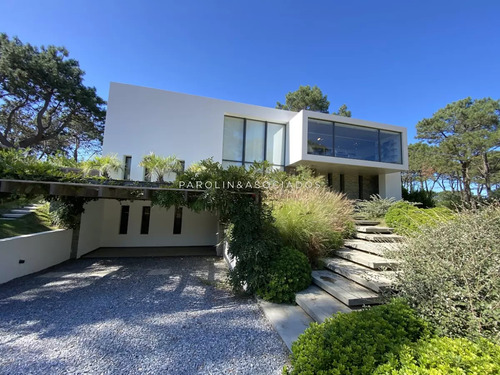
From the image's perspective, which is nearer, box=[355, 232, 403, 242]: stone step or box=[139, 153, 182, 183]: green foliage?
box=[355, 232, 403, 242]: stone step

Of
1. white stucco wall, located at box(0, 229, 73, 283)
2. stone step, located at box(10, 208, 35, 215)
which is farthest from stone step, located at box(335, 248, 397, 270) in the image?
stone step, located at box(10, 208, 35, 215)

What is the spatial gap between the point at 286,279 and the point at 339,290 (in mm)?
872

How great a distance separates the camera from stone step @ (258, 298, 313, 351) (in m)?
2.70

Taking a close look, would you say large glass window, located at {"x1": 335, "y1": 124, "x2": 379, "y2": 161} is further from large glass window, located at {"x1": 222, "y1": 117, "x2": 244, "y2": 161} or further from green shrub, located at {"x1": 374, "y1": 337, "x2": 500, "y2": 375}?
green shrub, located at {"x1": 374, "y1": 337, "x2": 500, "y2": 375}

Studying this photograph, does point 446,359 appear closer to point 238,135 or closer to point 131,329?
A: point 131,329

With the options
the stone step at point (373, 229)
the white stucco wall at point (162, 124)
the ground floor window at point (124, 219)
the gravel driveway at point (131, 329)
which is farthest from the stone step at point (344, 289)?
the ground floor window at point (124, 219)

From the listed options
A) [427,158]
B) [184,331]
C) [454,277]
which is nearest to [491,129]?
[427,158]

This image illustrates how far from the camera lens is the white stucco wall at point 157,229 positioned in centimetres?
909

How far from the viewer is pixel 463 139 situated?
496 inches

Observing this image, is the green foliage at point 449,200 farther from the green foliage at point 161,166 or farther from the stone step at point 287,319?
the green foliage at point 161,166

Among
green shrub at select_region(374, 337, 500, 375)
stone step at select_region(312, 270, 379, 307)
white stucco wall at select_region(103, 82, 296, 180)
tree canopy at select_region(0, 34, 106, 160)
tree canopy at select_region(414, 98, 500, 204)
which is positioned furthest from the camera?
tree canopy at select_region(414, 98, 500, 204)

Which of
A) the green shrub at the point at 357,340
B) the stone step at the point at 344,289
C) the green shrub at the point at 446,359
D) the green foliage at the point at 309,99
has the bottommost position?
the stone step at the point at 344,289

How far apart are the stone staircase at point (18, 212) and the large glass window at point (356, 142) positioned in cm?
1339

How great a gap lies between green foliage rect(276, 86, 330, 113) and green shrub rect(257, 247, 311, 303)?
18496 mm
